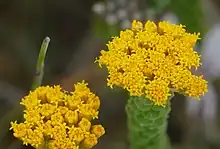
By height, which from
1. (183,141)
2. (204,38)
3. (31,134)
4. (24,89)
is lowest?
(31,134)

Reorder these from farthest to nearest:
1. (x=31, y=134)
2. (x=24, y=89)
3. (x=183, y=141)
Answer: (x=24, y=89), (x=183, y=141), (x=31, y=134)

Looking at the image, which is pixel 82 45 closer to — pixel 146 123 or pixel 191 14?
pixel 191 14

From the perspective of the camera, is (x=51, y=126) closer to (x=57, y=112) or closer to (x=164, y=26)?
(x=57, y=112)

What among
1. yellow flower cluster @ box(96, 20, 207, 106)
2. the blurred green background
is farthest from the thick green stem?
the blurred green background

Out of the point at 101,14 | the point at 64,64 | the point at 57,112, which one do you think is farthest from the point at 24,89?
the point at 57,112

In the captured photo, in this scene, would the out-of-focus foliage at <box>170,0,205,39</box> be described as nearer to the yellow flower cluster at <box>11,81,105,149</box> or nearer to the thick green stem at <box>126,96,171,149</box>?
the thick green stem at <box>126,96,171,149</box>

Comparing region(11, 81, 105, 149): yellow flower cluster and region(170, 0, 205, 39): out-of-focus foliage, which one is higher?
region(170, 0, 205, 39): out-of-focus foliage


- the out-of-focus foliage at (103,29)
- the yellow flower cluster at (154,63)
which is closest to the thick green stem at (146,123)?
the yellow flower cluster at (154,63)

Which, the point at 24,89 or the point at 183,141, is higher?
the point at 24,89

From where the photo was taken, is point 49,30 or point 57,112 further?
point 49,30
